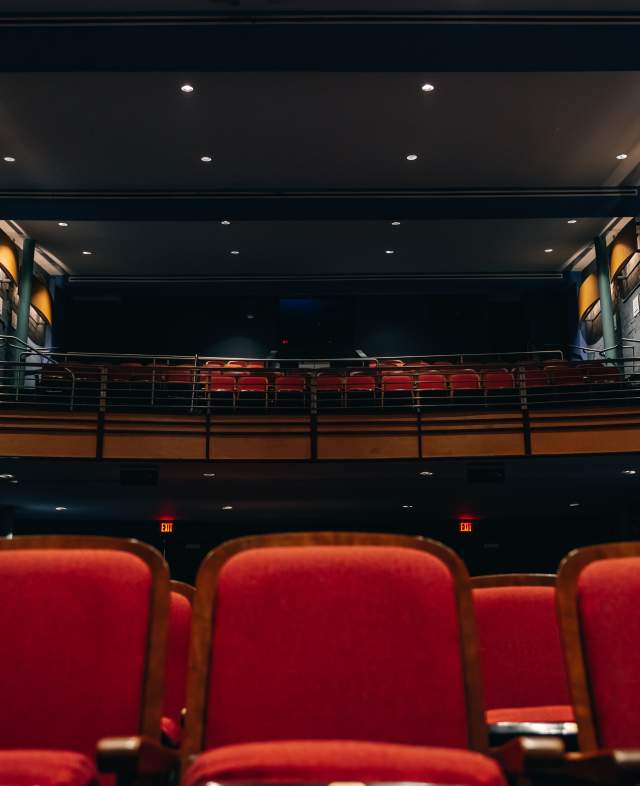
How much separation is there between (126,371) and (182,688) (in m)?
6.88

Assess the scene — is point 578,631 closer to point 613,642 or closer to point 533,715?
point 613,642

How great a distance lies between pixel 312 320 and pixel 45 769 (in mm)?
12149

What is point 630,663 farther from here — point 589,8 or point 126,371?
point 126,371

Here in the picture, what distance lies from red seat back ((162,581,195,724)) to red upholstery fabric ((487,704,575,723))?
2.83ft

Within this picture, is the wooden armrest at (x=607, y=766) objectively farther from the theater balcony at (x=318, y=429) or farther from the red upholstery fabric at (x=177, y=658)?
the theater balcony at (x=318, y=429)

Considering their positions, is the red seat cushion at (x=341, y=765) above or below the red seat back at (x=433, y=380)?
below

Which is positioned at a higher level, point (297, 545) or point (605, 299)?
point (605, 299)

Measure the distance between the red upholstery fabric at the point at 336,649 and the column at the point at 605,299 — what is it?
9.81 m

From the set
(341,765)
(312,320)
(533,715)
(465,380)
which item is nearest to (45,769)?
(341,765)

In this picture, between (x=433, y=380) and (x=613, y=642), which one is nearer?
(x=613, y=642)

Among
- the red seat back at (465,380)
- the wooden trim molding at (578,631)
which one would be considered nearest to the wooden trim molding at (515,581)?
the wooden trim molding at (578,631)

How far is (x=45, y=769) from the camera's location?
44.2 inches

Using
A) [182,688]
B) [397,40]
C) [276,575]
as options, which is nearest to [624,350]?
[397,40]

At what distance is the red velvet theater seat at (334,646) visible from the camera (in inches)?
48.2
